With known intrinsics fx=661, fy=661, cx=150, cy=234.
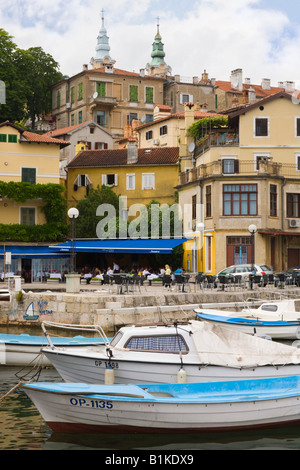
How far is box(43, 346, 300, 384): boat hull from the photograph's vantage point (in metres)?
15.8

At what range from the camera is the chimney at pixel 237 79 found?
7950cm

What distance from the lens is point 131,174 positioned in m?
51.9

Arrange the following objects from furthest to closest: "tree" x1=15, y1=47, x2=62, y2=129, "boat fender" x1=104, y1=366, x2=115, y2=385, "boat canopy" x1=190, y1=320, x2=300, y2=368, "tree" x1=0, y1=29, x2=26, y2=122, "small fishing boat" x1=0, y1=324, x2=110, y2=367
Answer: "tree" x1=15, y1=47, x2=62, y2=129 < "tree" x1=0, y1=29, x2=26, y2=122 < "small fishing boat" x1=0, y1=324, x2=110, y2=367 < "boat canopy" x1=190, y1=320, x2=300, y2=368 < "boat fender" x1=104, y1=366, x2=115, y2=385

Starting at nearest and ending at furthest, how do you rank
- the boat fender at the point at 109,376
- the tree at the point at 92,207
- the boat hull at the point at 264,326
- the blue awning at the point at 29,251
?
the boat fender at the point at 109,376 → the boat hull at the point at 264,326 → the blue awning at the point at 29,251 → the tree at the point at 92,207

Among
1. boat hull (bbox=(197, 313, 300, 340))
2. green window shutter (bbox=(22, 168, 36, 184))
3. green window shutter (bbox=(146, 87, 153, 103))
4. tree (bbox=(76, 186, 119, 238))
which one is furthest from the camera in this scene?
green window shutter (bbox=(146, 87, 153, 103))

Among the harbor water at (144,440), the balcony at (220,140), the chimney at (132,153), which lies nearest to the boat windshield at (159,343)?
the harbor water at (144,440)

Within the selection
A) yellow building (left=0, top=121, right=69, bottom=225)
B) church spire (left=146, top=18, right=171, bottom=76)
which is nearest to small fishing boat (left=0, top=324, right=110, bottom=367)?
yellow building (left=0, top=121, right=69, bottom=225)

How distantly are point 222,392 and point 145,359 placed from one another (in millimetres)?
2180

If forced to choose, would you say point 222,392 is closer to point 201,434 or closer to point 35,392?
point 201,434

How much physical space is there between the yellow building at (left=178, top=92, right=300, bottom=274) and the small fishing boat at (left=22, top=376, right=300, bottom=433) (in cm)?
2708

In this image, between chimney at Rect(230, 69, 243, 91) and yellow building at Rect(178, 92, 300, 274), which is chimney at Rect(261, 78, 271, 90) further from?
yellow building at Rect(178, 92, 300, 274)

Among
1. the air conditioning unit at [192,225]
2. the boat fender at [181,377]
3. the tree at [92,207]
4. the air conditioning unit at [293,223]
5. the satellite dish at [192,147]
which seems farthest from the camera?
the satellite dish at [192,147]

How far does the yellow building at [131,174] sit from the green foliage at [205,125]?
2.13 meters

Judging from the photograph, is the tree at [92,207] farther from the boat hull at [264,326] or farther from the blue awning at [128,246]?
the boat hull at [264,326]
